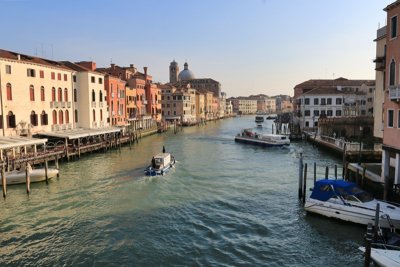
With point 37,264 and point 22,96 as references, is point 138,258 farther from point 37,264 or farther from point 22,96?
point 22,96

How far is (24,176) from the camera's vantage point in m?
21.0

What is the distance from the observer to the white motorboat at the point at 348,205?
13.1 meters

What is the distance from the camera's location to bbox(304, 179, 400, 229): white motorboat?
13.1 meters

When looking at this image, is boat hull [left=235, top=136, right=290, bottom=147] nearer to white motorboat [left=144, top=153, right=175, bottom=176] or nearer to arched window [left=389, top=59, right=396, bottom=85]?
white motorboat [left=144, top=153, right=175, bottom=176]

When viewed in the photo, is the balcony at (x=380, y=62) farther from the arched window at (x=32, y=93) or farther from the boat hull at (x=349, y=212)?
the arched window at (x=32, y=93)

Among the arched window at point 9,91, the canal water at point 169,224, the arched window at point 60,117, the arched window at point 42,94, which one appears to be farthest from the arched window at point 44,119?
the canal water at point 169,224

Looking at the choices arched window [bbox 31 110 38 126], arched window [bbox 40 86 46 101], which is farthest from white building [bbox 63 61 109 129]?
arched window [bbox 31 110 38 126]

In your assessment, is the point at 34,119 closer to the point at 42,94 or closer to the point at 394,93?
the point at 42,94

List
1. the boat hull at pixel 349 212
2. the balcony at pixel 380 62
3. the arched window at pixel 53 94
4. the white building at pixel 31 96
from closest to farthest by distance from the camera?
the boat hull at pixel 349 212
the balcony at pixel 380 62
the white building at pixel 31 96
the arched window at pixel 53 94

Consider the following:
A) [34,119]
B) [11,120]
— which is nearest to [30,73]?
[34,119]

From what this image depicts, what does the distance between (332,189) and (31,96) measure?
2601 cm

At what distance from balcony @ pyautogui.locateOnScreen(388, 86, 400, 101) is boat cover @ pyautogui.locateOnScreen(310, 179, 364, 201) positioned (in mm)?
4071

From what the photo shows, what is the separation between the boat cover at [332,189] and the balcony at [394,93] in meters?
4.07

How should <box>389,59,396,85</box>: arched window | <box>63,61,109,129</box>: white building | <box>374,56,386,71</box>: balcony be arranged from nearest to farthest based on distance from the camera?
<box>389,59,396,85</box>: arched window, <box>374,56,386,71</box>: balcony, <box>63,61,109,129</box>: white building
